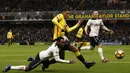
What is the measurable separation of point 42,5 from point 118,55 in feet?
164

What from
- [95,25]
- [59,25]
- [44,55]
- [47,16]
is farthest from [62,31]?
[47,16]

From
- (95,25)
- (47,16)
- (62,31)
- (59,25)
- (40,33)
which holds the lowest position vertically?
(40,33)

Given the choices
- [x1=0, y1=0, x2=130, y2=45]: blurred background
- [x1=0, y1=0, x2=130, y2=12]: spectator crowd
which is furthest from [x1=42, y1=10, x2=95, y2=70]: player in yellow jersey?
[x1=0, y1=0, x2=130, y2=12]: spectator crowd

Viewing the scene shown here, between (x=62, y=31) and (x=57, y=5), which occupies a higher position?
(x=62, y=31)

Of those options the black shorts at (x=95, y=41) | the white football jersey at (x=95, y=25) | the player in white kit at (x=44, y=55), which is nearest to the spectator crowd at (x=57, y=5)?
the white football jersey at (x=95, y=25)

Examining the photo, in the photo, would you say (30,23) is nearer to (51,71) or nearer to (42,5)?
(42,5)

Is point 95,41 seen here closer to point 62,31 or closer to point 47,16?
point 62,31

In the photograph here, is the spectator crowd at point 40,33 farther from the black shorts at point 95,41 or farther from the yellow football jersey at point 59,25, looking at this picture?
the yellow football jersey at point 59,25

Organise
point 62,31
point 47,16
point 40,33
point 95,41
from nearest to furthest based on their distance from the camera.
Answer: point 62,31
point 95,41
point 47,16
point 40,33

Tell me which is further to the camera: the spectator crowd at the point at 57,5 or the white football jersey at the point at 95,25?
the spectator crowd at the point at 57,5

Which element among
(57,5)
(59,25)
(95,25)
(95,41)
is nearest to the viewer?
(59,25)

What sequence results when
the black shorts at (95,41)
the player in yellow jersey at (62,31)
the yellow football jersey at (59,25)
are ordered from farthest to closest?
the black shorts at (95,41), the yellow football jersey at (59,25), the player in yellow jersey at (62,31)

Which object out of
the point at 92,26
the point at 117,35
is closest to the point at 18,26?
the point at 117,35

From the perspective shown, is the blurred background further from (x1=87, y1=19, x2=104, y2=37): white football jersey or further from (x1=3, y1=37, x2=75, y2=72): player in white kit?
(x1=3, y1=37, x2=75, y2=72): player in white kit
